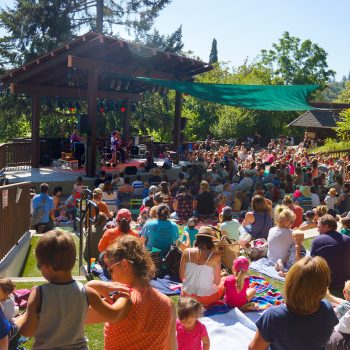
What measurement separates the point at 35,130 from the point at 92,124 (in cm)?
304

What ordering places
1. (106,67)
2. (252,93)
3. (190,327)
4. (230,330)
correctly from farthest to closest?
(106,67)
(252,93)
(230,330)
(190,327)

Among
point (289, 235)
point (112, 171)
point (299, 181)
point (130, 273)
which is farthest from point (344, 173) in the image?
point (130, 273)

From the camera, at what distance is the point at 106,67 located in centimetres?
1351

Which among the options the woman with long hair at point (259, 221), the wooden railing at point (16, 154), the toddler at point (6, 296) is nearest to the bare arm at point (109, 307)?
the toddler at point (6, 296)

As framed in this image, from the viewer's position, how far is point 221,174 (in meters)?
14.2

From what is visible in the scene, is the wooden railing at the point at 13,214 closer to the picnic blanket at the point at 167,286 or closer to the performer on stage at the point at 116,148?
the picnic blanket at the point at 167,286

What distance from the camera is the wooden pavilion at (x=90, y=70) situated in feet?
41.9

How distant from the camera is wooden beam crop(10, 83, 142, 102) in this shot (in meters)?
15.1

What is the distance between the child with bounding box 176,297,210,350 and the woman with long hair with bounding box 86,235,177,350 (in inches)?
41.5

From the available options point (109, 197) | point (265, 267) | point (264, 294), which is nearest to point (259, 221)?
point (265, 267)

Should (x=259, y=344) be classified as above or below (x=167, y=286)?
above

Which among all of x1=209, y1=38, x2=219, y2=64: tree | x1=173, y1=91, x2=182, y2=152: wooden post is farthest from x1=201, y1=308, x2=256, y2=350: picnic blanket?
x1=209, y1=38, x2=219, y2=64: tree

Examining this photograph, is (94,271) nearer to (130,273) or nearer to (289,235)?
(289,235)

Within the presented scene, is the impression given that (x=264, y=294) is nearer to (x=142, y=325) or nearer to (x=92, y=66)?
(x=142, y=325)
